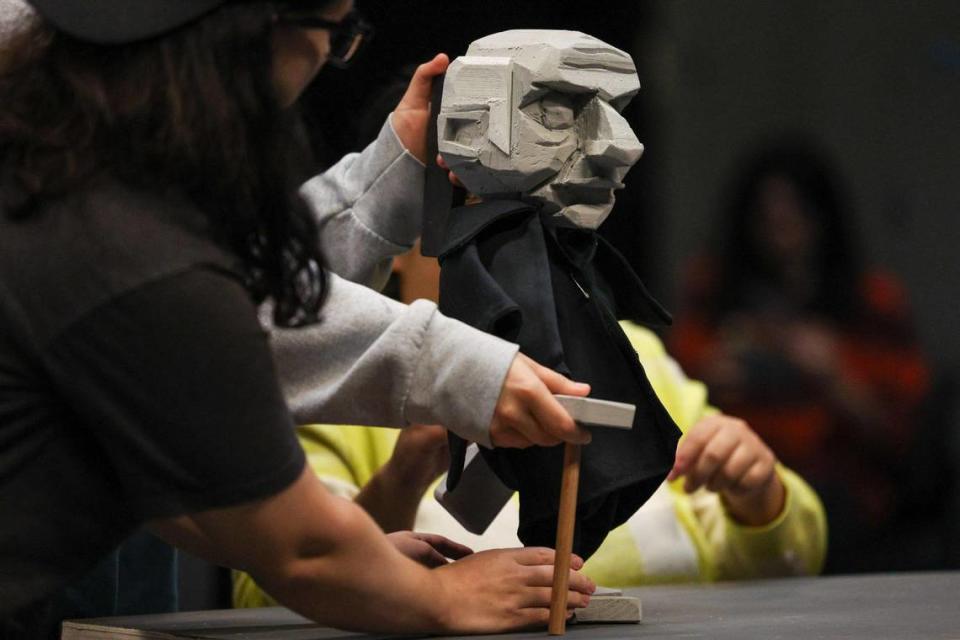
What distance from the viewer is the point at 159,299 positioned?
104 centimetres

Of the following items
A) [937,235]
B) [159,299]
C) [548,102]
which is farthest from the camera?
[937,235]

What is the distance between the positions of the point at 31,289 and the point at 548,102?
544 mm

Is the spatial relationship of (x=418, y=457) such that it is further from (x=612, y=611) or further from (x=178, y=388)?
(x=178, y=388)

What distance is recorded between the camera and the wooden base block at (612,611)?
4.57 feet

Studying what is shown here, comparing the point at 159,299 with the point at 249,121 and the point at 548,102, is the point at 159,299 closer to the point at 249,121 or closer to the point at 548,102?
the point at 249,121

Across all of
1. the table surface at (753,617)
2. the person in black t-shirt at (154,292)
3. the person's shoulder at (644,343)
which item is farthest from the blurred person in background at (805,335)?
the person in black t-shirt at (154,292)

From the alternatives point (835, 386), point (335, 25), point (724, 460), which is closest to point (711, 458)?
point (724, 460)

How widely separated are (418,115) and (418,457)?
0.36 m

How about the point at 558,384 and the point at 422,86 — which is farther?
the point at 422,86

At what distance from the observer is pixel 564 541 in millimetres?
1275

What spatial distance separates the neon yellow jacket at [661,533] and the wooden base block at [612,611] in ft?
1.51

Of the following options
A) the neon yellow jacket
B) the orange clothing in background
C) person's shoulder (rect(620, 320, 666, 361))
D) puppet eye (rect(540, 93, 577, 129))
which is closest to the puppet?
puppet eye (rect(540, 93, 577, 129))

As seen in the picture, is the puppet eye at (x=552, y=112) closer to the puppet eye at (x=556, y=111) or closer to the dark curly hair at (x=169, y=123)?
the puppet eye at (x=556, y=111)

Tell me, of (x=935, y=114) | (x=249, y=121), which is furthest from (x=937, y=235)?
(x=249, y=121)
